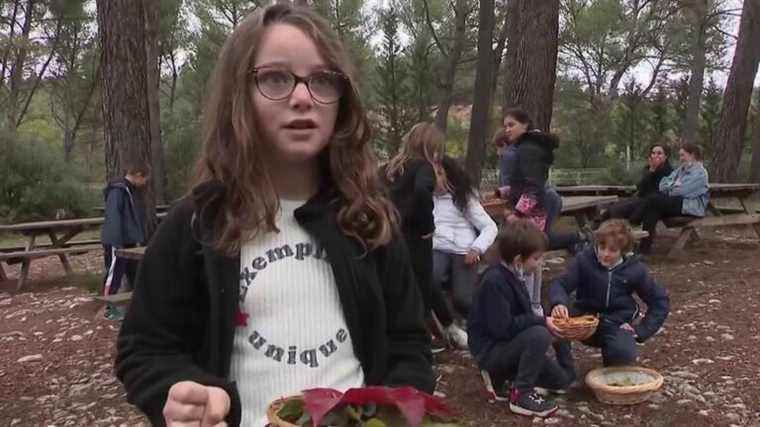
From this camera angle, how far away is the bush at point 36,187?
15961 mm

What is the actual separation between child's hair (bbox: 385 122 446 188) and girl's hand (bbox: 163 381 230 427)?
12.7 feet

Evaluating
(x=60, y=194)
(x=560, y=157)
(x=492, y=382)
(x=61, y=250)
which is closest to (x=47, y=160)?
(x=60, y=194)

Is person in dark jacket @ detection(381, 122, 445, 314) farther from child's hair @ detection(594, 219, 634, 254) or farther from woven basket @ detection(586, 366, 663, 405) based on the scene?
woven basket @ detection(586, 366, 663, 405)

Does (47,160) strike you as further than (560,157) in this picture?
No

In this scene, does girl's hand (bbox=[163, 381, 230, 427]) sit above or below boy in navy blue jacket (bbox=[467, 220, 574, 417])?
above

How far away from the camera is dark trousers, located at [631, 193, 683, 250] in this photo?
26.9 ft

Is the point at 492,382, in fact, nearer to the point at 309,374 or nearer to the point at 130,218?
the point at 309,374

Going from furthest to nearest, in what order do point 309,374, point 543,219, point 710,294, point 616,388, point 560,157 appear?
point 560,157 < point 710,294 < point 543,219 < point 616,388 < point 309,374

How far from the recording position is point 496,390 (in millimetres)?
4223

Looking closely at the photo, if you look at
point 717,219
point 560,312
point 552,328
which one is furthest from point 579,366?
point 717,219

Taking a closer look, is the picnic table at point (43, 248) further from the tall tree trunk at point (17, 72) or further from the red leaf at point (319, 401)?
the tall tree trunk at point (17, 72)

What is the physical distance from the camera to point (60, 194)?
16344mm

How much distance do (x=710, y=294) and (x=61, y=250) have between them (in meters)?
7.35

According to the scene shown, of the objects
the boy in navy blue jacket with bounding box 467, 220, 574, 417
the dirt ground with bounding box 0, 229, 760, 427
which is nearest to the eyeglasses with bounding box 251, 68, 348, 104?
the dirt ground with bounding box 0, 229, 760, 427
